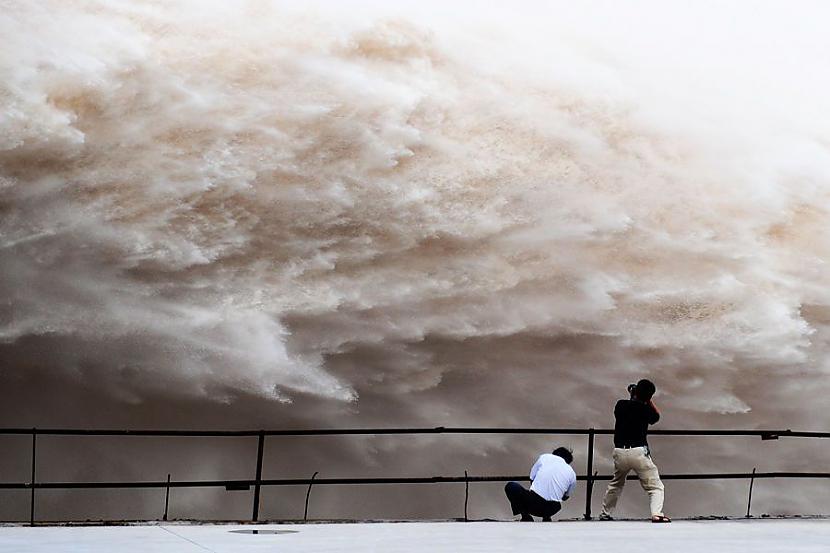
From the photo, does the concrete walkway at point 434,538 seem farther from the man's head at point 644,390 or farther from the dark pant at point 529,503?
the man's head at point 644,390

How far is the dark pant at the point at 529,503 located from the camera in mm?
11133

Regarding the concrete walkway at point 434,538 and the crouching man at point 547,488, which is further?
the crouching man at point 547,488

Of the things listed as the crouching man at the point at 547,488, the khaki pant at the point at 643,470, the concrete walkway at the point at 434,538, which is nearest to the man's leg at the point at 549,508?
the crouching man at the point at 547,488

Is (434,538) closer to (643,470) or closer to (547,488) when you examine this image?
(547,488)

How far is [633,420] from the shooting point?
11008mm

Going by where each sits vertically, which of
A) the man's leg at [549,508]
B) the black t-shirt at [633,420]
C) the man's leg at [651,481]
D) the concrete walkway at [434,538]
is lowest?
the concrete walkway at [434,538]

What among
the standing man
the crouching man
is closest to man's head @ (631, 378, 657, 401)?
the standing man

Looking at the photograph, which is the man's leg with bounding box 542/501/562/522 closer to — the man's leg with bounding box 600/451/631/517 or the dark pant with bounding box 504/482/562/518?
the dark pant with bounding box 504/482/562/518

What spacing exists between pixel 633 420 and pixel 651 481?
2.04 feet

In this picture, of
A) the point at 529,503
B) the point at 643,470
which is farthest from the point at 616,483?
the point at 529,503

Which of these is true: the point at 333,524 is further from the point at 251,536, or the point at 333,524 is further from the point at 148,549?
the point at 148,549

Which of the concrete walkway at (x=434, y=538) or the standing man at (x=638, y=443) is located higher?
the standing man at (x=638, y=443)

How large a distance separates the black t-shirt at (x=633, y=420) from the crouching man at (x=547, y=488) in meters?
0.55

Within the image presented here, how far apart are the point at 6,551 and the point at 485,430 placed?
4709 mm
